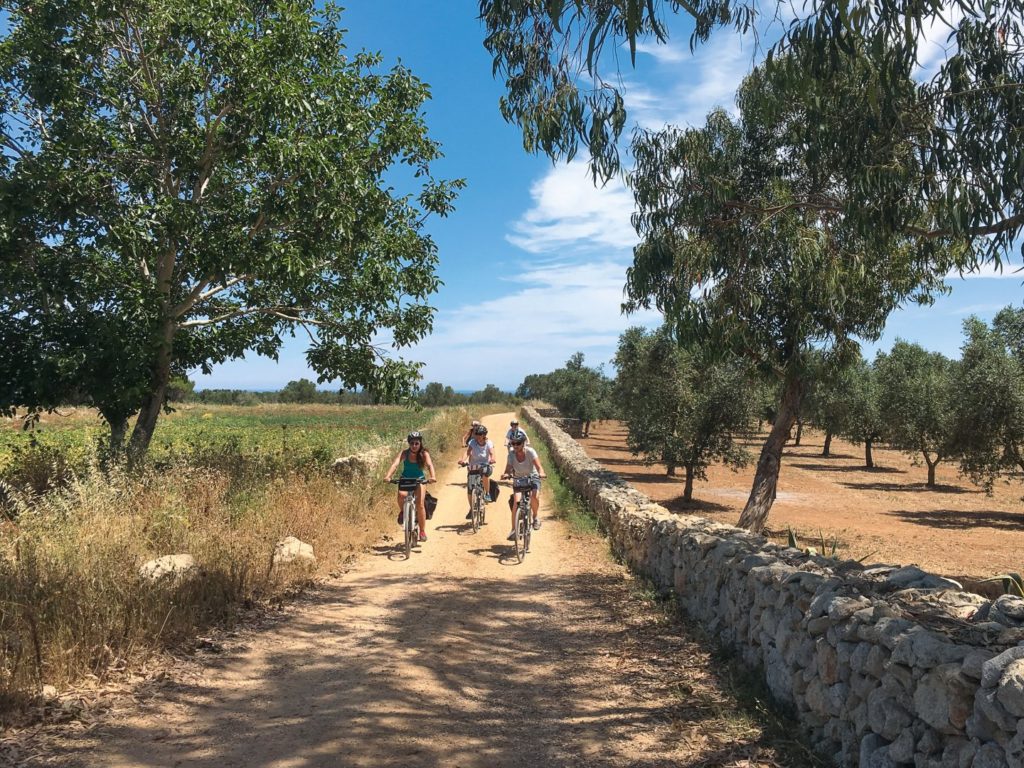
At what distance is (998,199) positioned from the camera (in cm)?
720

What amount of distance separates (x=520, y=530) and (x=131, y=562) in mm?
5795

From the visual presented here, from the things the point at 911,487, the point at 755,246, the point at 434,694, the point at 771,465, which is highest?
the point at 755,246

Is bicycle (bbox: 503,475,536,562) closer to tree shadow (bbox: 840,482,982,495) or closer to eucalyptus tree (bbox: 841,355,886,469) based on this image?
tree shadow (bbox: 840,482,982,495)

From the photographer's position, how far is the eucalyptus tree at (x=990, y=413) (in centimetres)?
2286

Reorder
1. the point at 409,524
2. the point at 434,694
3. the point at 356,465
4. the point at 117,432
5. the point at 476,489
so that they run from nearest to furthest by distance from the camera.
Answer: the point at 434,694 → the point at 409,524 → the point at 117,432 → the point at 476,489 → the point at 356,465

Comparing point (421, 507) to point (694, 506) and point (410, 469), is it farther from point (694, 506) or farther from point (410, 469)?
point (694, 506)

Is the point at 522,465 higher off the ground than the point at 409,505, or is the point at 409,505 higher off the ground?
the point at 522,465

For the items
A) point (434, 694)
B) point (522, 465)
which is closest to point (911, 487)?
point (522, 465)

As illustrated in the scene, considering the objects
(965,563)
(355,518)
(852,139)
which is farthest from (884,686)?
(965,563)

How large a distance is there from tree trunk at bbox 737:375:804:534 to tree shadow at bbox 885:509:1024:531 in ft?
29.4

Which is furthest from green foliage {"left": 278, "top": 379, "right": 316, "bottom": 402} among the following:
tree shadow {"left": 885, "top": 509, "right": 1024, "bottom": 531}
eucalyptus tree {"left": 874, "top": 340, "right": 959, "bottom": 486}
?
tree shadow {"left": 885, "top": 509, "right": 1024, "bottom": 531}

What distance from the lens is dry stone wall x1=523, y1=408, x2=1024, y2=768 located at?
9.82 feet

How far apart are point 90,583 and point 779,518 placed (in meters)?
19.8

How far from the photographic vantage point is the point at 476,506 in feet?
41.5
